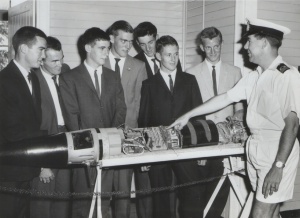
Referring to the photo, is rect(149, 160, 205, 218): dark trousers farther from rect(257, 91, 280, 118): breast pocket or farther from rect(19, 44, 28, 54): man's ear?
rect(19, 44, 28, 54): man's ear

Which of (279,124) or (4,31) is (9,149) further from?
(4,31)

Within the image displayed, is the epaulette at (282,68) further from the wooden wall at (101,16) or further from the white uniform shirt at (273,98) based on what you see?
the wooden wall at (101,16)

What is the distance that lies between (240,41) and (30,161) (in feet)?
9.80

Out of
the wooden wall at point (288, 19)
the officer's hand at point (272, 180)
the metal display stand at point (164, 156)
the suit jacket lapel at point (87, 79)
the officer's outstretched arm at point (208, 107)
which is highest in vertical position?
the wooden wall at point (288, 19)

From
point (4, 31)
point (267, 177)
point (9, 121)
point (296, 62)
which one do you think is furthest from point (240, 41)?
point (4, 31)

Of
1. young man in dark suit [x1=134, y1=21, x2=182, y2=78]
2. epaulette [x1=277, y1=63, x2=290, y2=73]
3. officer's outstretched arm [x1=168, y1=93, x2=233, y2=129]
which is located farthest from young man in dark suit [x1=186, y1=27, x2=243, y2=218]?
epaulette [x1=277, y1=63, x2=290, y2=73]

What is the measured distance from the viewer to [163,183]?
12.4 feet

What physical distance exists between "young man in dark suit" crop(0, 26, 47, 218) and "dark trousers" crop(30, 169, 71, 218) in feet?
1.17

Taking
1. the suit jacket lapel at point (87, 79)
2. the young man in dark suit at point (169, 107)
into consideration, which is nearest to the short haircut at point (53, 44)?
the suit jacket lapel at point (87, 79)

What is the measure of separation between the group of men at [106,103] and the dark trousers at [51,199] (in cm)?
1

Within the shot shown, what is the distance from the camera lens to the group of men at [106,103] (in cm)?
307

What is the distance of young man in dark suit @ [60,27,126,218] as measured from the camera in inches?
139

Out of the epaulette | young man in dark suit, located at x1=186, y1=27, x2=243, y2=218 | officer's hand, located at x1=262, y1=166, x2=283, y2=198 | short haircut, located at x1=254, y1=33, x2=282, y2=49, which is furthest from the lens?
young man in dark suit, located at x1=186, y1=27, x2=243, y2=218

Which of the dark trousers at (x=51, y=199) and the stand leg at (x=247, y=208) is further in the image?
the dark trousers at (x=51, y=199)
